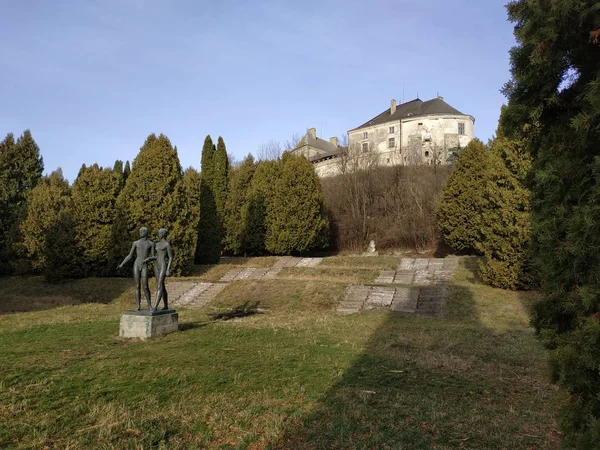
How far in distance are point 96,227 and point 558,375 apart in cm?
1977

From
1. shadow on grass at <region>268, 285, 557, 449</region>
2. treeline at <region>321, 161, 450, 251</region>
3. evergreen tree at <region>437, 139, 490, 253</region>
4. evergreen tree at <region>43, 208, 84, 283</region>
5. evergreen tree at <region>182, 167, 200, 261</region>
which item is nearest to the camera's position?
shadow on grass at <region>268, 285, 557, 449</region>

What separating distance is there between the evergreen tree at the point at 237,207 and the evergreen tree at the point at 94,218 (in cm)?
798

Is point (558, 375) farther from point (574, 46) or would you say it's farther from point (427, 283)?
point (427, 283)

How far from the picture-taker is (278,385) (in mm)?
5340

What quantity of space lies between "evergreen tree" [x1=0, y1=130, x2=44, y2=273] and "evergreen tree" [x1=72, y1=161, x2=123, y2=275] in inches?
119

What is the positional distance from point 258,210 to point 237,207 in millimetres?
2366

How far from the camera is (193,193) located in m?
20.7

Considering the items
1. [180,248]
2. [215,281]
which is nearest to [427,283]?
[215,281]

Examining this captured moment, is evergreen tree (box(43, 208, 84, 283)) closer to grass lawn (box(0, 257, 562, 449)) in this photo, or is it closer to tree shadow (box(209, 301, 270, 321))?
grass lawn (box(0, 257, 562, 449))

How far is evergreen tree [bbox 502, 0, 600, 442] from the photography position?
7.78 ft

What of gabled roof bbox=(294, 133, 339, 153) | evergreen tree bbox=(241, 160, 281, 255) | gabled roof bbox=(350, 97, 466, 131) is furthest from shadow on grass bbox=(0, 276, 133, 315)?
gabled roof bbox=(350, 97, 466, 131)

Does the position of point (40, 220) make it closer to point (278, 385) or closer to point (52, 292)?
point (52, 292)

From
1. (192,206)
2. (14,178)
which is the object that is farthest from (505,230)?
(14,178)

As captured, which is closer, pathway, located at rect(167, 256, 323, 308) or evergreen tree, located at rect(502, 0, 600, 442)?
evergreen tree, located at rect(502, 0, 600, 442)
